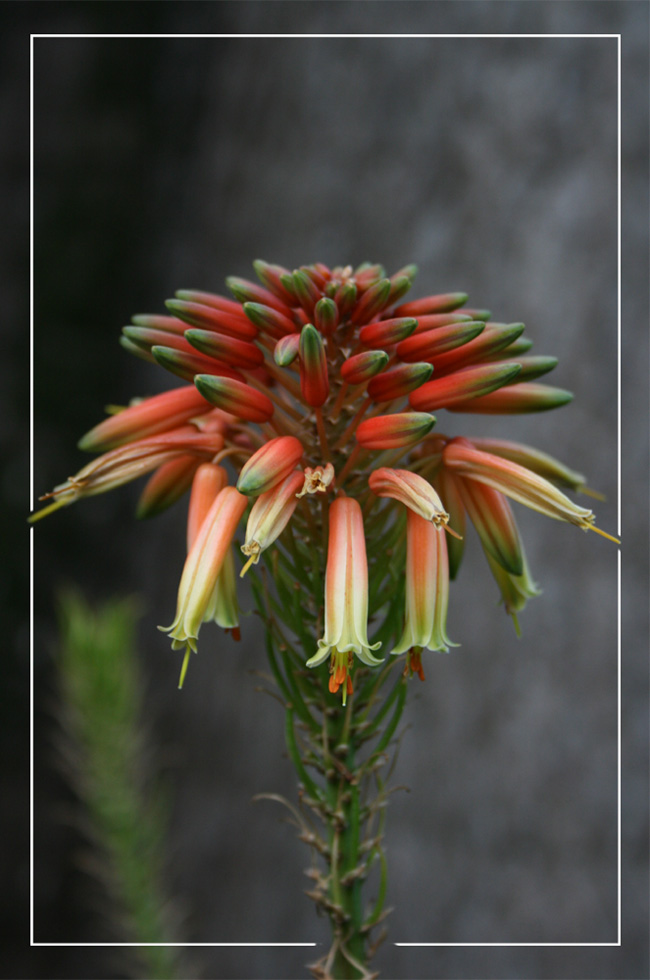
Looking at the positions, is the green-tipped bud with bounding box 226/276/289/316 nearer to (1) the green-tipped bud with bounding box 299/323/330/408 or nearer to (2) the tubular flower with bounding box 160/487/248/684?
(1) the green-tipped bud with bounding box 299/323/330/408

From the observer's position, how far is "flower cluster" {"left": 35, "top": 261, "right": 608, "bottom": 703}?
0.84 m

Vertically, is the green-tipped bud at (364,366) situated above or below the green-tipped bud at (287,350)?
below

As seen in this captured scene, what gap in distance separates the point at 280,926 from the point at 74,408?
5.96 ft

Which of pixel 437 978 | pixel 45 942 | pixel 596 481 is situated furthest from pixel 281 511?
pixel 45 942

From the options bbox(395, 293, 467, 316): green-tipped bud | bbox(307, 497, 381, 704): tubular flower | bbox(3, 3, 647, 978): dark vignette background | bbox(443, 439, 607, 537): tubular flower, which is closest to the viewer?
bbox(307, 497, 381, 704): tubular flower

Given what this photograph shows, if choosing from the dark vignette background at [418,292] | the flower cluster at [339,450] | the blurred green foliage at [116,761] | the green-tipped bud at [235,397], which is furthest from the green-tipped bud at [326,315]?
the dark vignette background at [418,292]

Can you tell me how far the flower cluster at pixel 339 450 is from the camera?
0.84m

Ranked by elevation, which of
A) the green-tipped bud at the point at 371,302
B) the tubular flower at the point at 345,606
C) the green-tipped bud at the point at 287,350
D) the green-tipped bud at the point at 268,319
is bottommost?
the tubular flower at the point at 345,606

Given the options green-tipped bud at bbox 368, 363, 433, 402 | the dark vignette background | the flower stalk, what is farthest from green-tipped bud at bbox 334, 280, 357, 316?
the dark vignette background

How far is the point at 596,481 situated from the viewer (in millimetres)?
2061

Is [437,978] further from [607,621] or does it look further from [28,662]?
[28,662]

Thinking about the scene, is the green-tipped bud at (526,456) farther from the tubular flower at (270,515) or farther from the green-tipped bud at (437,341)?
the tubular flower at (270,515)

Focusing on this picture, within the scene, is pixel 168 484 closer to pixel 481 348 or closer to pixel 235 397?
pixel 235 397

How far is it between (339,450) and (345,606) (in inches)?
10.2
